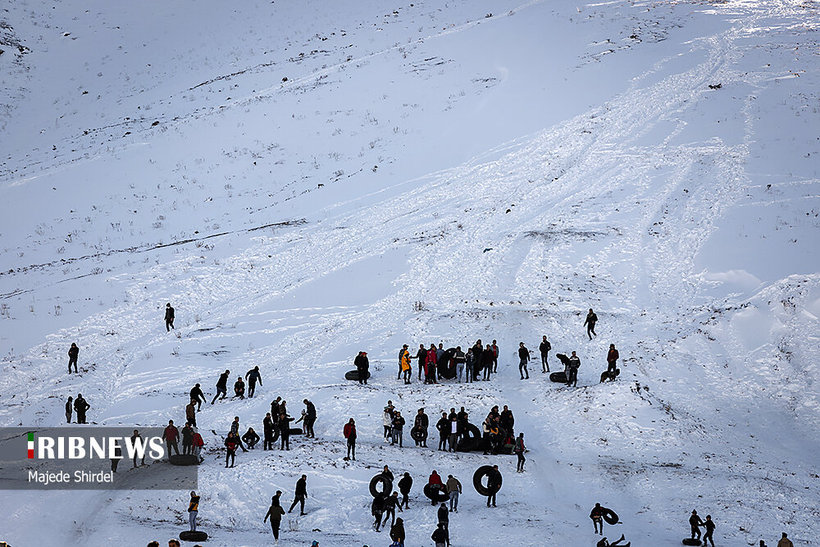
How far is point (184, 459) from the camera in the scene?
2005 cm

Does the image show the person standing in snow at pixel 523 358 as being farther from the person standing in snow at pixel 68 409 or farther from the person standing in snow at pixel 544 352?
the person standing in snow at pixel 68 409

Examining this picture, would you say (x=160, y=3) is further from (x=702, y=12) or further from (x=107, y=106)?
(x=702, y=12)

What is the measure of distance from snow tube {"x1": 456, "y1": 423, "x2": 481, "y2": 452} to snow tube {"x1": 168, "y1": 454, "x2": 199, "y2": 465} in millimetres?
7912

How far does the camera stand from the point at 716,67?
52125 mm

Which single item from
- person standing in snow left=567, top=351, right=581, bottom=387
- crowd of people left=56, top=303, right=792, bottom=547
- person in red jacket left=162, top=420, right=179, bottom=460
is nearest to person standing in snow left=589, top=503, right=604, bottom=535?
crowd of people left=56, top=303, right=792, bottom=547

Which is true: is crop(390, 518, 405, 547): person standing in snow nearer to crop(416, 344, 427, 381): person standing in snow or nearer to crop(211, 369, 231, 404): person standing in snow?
crop(416, 344, 427, 381): person standing in snow

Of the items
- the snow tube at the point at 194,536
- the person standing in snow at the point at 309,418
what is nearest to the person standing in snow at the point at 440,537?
the snow tube at the point at 194,536

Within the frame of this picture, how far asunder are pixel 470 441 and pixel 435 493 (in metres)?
3.90

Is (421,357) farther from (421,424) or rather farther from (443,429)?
(443,429)

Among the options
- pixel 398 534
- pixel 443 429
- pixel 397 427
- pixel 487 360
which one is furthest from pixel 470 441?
pixel 398 534

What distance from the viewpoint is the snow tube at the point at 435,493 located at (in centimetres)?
1839

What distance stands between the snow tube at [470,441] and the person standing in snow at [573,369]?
4.88 metres

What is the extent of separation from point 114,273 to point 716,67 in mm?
43908

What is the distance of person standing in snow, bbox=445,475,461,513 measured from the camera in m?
18.0
